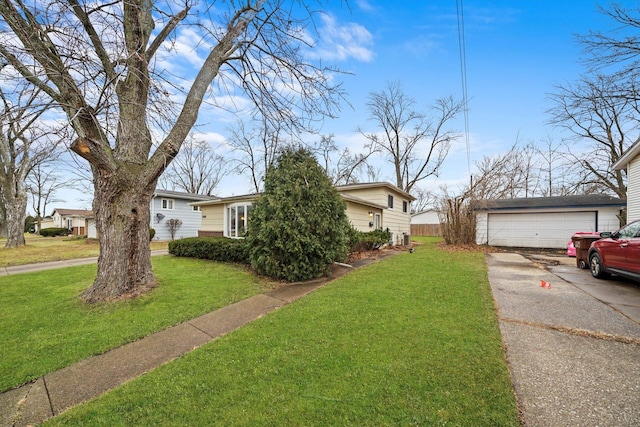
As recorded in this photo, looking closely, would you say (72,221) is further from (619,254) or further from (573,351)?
(619,254)

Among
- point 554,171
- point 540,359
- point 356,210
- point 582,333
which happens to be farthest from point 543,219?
point 540,359

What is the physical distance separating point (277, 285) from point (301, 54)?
5.28 metres

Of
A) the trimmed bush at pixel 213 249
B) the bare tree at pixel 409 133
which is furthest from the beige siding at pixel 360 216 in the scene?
the bare tree at pixel 409 133

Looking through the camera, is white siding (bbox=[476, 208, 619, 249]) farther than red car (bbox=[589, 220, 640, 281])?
Yes

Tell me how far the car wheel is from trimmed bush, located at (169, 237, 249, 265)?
373 inches

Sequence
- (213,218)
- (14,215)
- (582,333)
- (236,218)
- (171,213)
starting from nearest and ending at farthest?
(582,333) < (236,218) < (14,215) < (213,218) < (171,213)

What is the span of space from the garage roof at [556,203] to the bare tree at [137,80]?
13073 millimetres

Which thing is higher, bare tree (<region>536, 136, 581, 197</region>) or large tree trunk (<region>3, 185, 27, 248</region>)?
bare tree (<region>536, 136, 581, 197</region>)

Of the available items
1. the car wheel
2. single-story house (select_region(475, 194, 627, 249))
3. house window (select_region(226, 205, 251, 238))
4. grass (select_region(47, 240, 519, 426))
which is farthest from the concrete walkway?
single-story house (select_region(475, 194, 627, 249))

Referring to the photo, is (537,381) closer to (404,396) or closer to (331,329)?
(404,396)

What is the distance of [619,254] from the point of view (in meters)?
5.59

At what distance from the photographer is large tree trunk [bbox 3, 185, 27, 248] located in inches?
546

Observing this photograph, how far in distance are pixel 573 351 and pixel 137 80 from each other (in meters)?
7.98

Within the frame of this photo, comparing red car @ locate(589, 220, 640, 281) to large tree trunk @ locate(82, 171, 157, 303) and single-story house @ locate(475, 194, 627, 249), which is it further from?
large tree trunk @ locate(82, 171, 157, 303)
